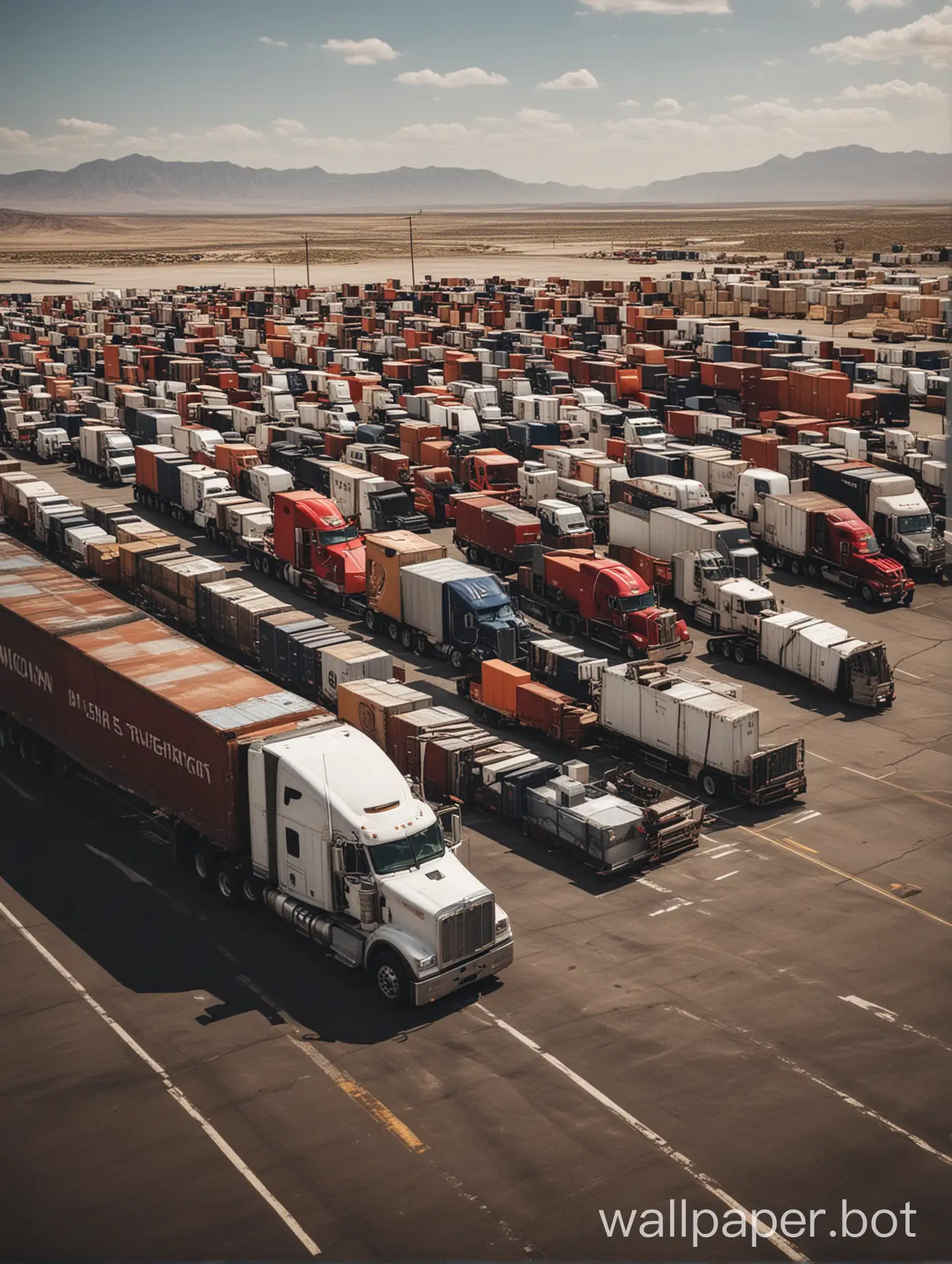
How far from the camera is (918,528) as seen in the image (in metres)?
63.3

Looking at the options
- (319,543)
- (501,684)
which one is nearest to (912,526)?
(501,684)

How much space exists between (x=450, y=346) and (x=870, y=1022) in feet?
375

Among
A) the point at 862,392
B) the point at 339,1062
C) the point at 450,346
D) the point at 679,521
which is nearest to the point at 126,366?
the point at 450,346

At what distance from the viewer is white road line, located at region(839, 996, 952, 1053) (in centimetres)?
2662

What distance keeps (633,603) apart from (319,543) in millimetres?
14666

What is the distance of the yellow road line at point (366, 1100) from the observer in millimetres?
23141

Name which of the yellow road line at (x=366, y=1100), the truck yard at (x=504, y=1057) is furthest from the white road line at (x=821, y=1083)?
the yellow road line at (x=366, y=1100)

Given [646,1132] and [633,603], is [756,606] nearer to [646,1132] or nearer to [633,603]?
[633,603]

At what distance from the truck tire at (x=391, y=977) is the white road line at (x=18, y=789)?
15.4 metres

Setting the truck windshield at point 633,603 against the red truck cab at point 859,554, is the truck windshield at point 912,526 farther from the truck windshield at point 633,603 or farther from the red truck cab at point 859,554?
the truck windshield at point 633,603

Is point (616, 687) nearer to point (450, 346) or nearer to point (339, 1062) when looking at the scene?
point (339, 1062)

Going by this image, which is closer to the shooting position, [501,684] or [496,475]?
[501,684]

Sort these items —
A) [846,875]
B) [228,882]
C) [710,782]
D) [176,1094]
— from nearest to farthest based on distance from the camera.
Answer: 1. [176,1094]
2. [228,882]
3. [846,875]
4. [710,782]

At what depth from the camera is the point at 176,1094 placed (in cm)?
2453
